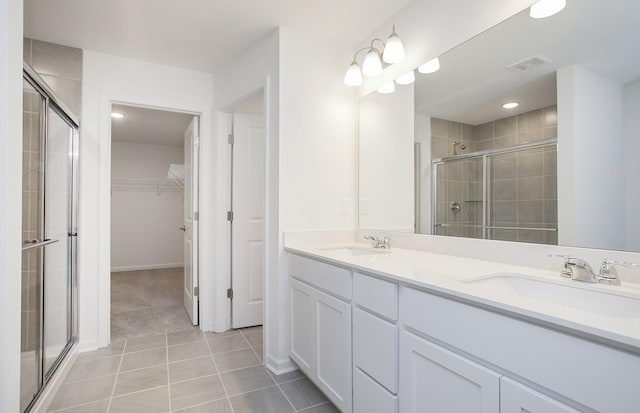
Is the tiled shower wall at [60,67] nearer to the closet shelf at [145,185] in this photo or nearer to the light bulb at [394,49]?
the light bulb at [394,49]

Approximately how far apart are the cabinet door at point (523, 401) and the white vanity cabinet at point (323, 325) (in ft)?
2.48

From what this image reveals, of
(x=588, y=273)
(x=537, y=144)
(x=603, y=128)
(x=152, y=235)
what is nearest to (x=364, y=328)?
(x=588, y=273)

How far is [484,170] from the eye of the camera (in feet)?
5.27

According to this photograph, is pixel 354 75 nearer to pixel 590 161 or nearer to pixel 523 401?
pixel 590 161

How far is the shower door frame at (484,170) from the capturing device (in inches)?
54.6

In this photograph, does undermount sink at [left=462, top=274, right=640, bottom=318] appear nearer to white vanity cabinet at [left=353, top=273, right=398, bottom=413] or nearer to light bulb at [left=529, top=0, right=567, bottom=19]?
white vanity cabinet at [left=353, top=273, right=398, bottom=413]

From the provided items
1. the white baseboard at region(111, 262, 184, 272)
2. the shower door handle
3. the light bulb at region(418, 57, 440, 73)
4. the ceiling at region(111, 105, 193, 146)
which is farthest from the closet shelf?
the light bulb at region(418, 57, 440, 73)

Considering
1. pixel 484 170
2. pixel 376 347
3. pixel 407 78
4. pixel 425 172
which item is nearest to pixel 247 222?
pixel 425 172

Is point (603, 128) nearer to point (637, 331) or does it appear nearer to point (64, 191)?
point (637, 331)

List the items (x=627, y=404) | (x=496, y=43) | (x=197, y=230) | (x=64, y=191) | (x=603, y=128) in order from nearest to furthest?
(x=627, y=404), (x=603, y=128), (x=496, y=43), (x=64, y=191), (x=197, y=230)

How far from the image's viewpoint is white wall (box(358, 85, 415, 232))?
2.06 metres

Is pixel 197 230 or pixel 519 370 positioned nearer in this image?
pixel 519 370

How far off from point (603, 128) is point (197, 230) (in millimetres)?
2892

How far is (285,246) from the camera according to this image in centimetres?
217
